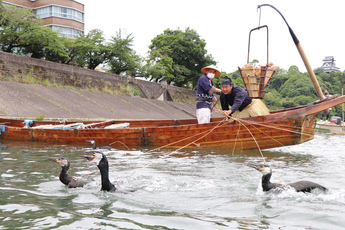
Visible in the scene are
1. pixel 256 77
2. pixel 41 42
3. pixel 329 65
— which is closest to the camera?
pixel 256 77

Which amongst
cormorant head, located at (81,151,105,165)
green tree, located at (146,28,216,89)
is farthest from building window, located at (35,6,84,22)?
cormorant head, located at (81,151,105,165)

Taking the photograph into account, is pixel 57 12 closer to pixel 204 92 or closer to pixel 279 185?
pixel 204 92

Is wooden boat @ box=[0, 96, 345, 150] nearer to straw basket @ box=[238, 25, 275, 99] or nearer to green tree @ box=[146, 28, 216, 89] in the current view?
straw basket @ box=[238, 25, 275, 99]

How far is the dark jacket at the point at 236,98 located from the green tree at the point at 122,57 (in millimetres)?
20905

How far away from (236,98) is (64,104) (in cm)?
1279

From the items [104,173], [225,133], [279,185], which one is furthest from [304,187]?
[225,133]

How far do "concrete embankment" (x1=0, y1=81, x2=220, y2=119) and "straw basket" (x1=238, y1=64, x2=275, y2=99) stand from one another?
1012 cm

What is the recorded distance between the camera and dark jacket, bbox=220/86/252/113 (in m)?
7.98

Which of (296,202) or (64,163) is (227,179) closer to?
(296,202)

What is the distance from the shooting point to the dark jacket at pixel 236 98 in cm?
798

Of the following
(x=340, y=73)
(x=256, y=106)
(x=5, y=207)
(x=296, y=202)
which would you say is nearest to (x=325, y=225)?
(x=296, y=202)

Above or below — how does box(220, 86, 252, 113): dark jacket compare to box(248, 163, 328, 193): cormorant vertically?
above

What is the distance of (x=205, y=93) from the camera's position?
29.2 ft

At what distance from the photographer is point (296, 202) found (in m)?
3.78
